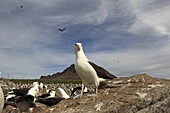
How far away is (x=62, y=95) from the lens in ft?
56.4

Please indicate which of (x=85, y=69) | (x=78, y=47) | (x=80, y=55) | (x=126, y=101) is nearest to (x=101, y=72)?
(x=85, y=69)

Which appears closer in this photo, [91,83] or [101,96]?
[101,96]

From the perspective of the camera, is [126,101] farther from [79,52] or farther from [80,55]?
[79,52]

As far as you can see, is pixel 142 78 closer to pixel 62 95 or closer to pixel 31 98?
pixel 31 98

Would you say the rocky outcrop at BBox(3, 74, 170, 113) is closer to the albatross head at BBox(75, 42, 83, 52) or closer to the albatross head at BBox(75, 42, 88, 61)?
the albatross head at BBox(75, 42, 88, 61)

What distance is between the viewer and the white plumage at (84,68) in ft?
37.4

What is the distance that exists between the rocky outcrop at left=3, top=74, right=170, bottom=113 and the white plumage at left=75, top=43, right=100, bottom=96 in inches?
→ 23.2

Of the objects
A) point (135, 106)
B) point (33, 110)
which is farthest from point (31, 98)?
point (135, 106)

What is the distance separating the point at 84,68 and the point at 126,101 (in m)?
2.23

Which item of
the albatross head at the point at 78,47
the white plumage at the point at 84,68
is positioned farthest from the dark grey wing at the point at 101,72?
the albatross head at the point at 78,47

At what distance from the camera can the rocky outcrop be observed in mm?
9648

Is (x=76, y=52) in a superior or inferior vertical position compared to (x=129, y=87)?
superior

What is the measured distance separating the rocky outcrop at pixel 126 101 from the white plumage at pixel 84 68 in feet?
1.93

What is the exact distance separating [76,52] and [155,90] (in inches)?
124
